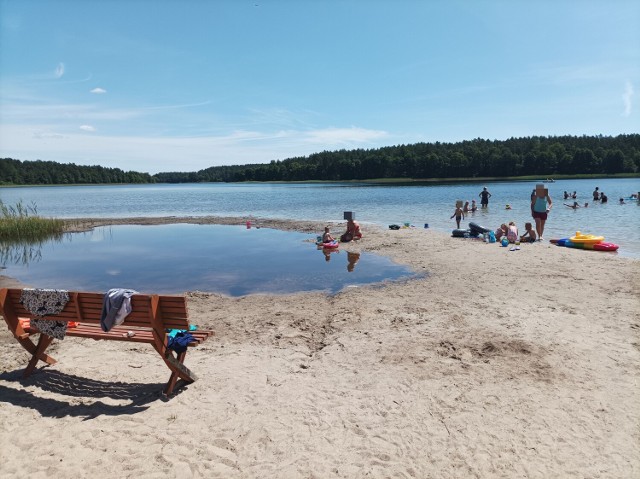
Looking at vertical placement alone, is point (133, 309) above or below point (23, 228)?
above

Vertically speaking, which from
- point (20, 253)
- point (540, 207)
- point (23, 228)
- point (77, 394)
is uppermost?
point (540, 207)

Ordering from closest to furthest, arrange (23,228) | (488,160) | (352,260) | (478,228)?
(352,260)
(478,228)
(23,228)
(488,160)

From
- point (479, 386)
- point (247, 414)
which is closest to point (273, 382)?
point (247, 414)

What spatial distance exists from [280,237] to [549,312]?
51.8 ft

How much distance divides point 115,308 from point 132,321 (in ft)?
0.89

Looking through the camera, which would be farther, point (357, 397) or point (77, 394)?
point (77, 394)

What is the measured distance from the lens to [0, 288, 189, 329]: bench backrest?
526 cm

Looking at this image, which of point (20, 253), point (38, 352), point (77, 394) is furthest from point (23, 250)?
point (77, 394)

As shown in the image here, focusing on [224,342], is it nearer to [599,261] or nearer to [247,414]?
[247,414]

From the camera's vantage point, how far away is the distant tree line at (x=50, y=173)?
14975 cm

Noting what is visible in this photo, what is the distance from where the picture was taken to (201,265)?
15844 millimetres

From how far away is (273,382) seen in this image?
19.3ft

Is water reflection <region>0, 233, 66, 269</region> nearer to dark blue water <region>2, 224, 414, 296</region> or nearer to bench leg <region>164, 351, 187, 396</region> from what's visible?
dark blue water <region>2, 224, 414, 296</region>

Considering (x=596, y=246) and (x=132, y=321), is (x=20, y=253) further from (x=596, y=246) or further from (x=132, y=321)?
(x=596, y=246)
